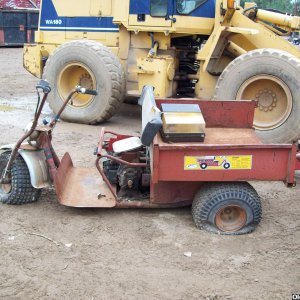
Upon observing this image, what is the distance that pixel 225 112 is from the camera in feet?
16.2

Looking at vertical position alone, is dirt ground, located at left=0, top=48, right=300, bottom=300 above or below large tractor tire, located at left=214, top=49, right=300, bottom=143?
below

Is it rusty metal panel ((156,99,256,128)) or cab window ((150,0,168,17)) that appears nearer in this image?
rusty metal panel ((156,99,256,128))

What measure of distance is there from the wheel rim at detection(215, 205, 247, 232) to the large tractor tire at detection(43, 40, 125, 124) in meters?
3.72

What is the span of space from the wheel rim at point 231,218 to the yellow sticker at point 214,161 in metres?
0.38

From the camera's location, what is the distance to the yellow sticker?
403 cm

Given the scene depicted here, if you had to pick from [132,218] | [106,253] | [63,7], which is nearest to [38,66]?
[63,7]

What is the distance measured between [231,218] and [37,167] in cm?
174

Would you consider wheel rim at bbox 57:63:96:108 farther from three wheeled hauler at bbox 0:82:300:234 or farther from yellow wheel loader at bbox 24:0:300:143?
three wheeled hauler at bbox 0:82:300:234

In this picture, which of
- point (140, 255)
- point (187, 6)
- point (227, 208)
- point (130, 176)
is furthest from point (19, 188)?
point (187, 6)

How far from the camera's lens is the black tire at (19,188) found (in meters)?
4.59

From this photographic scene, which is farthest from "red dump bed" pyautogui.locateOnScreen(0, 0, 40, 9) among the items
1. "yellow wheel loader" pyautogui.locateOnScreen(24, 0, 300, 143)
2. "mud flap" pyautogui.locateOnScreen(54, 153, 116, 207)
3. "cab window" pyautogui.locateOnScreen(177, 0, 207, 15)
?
"mud flap" pyautogui.locateOnScreen(54, 153, 116, 207)

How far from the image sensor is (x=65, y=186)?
15.6 feet

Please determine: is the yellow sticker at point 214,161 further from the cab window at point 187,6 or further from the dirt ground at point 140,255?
the cab window at point 187,6

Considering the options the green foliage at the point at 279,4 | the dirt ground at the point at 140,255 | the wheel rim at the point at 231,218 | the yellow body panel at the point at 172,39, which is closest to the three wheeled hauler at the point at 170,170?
the wheel rim at the point at 231,218
